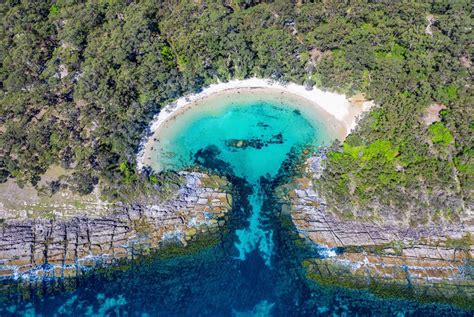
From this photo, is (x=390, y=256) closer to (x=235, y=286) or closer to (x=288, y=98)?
(x=235, y=286)

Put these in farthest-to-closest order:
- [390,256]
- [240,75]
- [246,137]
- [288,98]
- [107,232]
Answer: [288,98], [240,75], [246,137], [107,232], [390,256]

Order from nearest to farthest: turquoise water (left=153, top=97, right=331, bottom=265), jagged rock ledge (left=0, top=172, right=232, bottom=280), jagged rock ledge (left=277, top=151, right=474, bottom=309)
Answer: jagged rock ledge (left=277, top=151, right=474, bottom=309)
jagged rock ledge (left=0, top=172, right=232, bottom=280)
turquoise water (left=153, top=97, right=331, bottom=265)

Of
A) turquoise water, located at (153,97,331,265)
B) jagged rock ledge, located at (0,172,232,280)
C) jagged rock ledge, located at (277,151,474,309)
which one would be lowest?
jagged rock ledge, located at (277,151,474,309)

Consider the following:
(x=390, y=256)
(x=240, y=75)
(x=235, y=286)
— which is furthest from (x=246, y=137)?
(x=390, y=256)

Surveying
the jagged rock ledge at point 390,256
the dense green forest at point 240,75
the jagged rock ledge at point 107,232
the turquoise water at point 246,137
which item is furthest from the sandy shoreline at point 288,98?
the jagged rock ledge at point 390,256

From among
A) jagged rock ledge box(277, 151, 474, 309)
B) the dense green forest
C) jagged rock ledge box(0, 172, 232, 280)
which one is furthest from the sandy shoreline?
jagged rock ledge box(277, 151, 474, 309)

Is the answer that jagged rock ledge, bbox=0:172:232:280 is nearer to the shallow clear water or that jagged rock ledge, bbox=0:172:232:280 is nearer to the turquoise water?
the shallow clear water
